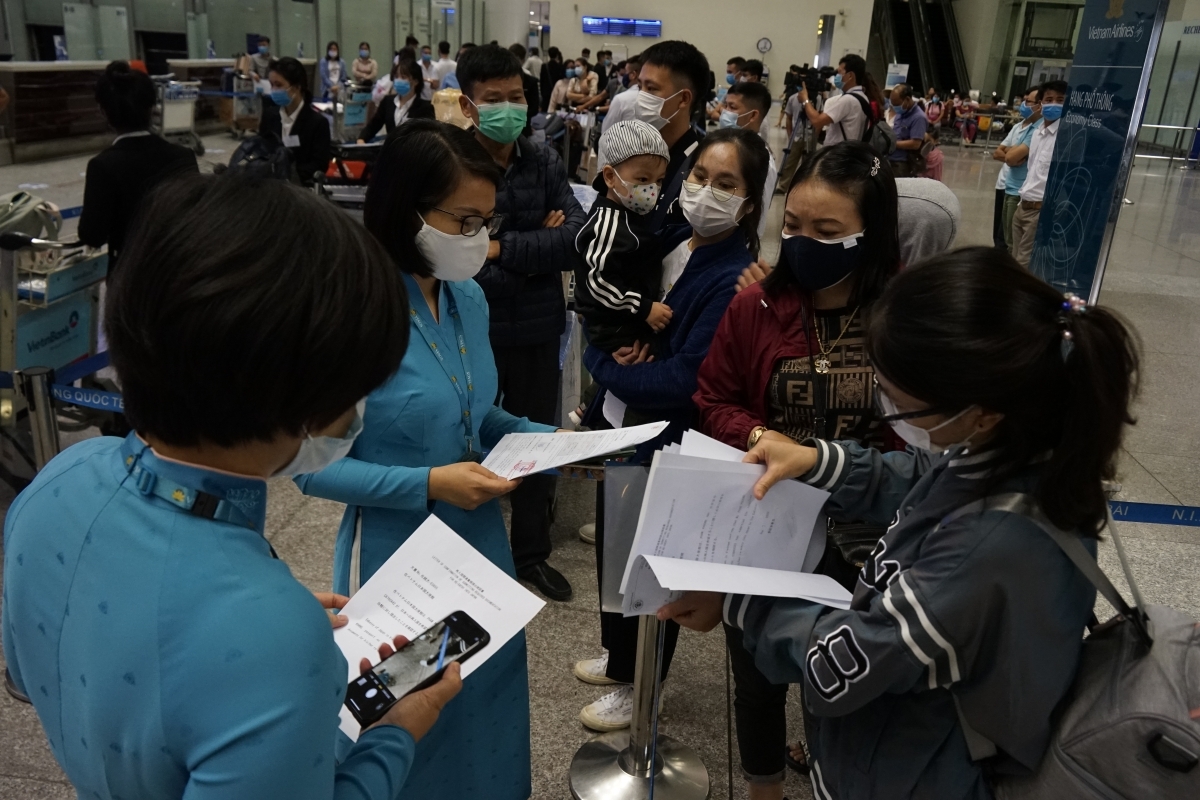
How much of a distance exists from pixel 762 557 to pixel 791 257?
72 cm

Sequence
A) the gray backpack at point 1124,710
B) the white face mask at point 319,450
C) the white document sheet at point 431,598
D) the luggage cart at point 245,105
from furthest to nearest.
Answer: the luggage cart at point 245,105 < the white document sheet at point 431,598 < the gray backpack at point 1124,710 < the white face mask at point 319,450

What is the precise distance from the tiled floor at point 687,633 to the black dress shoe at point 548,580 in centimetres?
5

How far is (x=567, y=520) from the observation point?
391 centimetres

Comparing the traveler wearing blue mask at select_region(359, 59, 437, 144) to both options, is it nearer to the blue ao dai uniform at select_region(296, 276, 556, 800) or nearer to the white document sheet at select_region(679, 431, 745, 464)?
the blue ao dai uniform at select_region(296, 276, 556, 800)

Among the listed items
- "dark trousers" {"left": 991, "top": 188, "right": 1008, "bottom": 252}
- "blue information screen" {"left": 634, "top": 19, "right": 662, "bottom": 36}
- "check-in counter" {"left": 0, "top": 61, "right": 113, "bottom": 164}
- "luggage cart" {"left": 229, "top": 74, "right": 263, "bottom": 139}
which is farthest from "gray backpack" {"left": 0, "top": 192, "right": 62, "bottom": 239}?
"blue information screen" {"left": 634, "top": 19, "right": 662, "bottom": 36}

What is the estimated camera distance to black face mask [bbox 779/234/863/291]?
73.1 inches

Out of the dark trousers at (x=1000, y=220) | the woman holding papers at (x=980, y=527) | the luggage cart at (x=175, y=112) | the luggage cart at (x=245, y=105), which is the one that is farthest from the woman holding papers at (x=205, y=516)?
the luggage cart at (x=245, y=105)

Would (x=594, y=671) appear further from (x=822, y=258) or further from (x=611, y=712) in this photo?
(x=822, y=258)

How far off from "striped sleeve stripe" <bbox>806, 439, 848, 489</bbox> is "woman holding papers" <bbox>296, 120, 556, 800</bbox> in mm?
564

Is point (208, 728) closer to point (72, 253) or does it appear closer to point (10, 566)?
point (10, 566)

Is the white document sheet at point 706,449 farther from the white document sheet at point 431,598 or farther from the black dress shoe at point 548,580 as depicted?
the black dress shoe at point 548,580

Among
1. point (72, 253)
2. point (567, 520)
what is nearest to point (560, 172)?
point (567, 520)

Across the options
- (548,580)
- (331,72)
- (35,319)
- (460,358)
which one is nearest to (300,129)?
(35,319)

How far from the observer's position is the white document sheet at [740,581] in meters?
1.27
